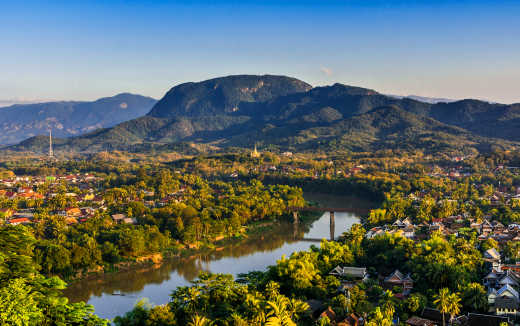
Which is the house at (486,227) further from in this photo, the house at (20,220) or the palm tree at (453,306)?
the house at (20,220)

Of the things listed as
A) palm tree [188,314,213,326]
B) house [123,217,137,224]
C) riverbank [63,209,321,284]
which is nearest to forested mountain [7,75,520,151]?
riverbank [63,209,321,284]

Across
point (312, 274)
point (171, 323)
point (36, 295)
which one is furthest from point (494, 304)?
point (36, 295)

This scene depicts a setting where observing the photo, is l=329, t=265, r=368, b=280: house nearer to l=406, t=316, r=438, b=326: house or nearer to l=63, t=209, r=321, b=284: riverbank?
l=406, t=316, r=438, b=326: house

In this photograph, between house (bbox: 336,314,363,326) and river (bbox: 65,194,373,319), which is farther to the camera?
river (bbox: 65,194,373,319)

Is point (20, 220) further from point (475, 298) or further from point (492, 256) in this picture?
point (492, 256)

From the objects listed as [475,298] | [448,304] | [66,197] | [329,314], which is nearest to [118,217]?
[66,197]
